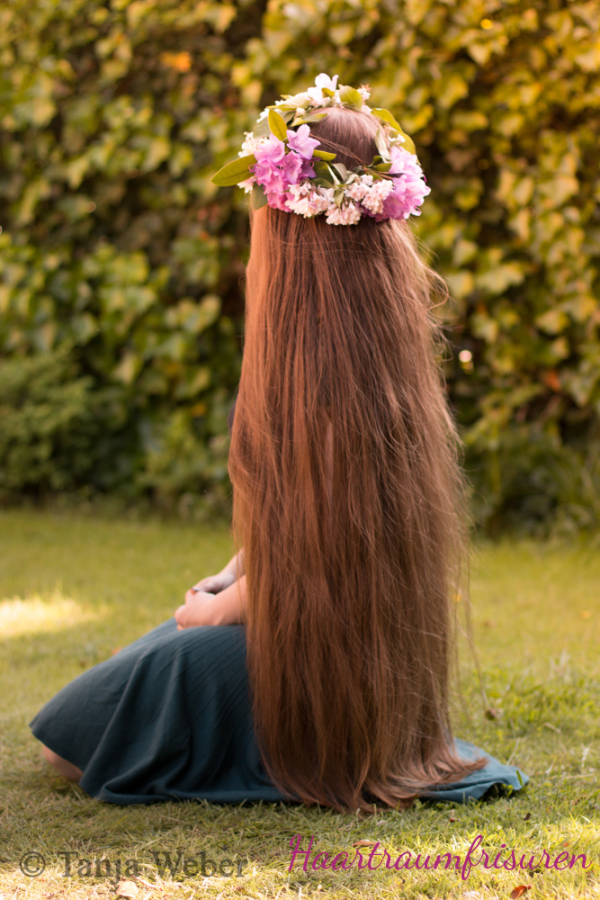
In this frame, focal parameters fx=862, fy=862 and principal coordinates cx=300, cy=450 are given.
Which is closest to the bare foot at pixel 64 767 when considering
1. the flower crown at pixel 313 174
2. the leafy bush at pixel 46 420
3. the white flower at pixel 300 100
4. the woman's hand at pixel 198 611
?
the woman's hand at pixel 198 611

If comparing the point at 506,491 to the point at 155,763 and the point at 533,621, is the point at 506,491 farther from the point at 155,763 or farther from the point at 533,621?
the point at 155,763

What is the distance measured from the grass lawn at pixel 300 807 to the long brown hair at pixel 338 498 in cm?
16

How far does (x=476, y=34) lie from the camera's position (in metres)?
3.74

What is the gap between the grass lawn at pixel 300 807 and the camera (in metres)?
1.50

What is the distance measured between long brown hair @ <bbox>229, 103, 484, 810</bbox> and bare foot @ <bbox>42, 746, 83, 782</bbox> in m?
0.46

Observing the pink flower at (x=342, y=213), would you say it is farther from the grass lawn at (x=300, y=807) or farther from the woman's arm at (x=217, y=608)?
the grass lawn at (x=300, y=807)

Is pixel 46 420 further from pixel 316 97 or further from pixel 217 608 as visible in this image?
pixel 316 97

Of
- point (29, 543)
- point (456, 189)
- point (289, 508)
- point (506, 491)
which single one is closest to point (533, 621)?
point (506, 491)

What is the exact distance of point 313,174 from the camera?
169cm

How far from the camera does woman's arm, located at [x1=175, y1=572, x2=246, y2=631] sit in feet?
6.08

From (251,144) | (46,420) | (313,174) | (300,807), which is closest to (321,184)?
(313,174)

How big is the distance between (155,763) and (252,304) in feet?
3.22

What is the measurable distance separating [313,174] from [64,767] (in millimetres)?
1395

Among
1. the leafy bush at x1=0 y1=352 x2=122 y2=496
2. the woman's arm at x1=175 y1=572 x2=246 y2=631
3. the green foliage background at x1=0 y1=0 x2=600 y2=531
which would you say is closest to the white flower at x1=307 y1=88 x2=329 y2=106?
the woman's arm at x1=175 y1=572 x2=246 y2=631
